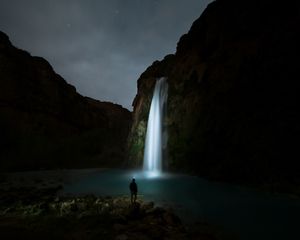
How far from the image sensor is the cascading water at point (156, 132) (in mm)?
41281

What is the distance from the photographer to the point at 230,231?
463 inches

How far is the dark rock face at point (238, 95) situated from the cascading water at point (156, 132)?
220cm

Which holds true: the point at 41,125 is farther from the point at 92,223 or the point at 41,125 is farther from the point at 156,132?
the point at 92,223

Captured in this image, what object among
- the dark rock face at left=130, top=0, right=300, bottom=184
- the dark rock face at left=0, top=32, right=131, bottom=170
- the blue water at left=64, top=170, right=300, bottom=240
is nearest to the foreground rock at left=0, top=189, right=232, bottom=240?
the blue water at left=64, top=170, right=300, bottom=240

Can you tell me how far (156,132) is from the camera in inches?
1693

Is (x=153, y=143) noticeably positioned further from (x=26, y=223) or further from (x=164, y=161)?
(x=26, y=223)

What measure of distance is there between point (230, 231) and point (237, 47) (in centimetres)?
2620

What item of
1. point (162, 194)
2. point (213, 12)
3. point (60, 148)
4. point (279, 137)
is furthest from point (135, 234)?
point (60, 148)

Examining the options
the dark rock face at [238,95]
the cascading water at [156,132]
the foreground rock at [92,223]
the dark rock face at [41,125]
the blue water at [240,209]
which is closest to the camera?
the foreground rock at [92,223]

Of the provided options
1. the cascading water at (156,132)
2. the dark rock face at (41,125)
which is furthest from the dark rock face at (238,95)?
the dark rock face at (41,125)

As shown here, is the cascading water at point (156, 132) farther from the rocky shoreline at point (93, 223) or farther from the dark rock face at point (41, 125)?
the rocky shoreline at point (93, 223)

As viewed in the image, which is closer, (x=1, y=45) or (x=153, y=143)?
(x=153, y=143)

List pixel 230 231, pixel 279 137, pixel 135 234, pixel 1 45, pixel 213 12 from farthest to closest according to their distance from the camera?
pixel 1 45
pixel 213 12
pixel 279 137
pixel 230 231
pixel 135 234

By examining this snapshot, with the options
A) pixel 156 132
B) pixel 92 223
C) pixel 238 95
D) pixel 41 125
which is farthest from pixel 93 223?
pixel 41 125
